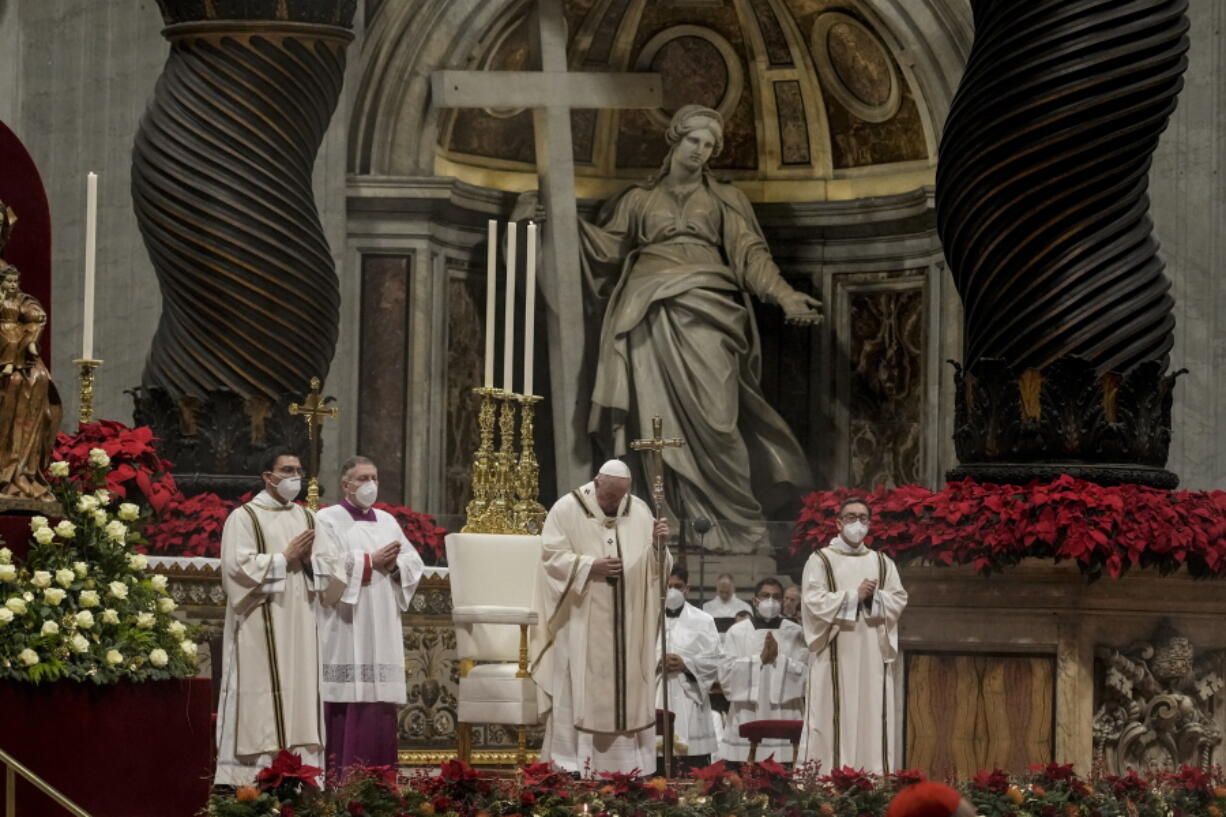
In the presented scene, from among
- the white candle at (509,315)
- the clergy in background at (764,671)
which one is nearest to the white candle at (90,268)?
the white candle at (509,315)

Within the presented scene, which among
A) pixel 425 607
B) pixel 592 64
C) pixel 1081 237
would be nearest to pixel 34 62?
pixel 592 64

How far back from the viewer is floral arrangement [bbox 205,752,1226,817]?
7945mm

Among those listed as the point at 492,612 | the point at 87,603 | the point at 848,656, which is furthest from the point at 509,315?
the point at 87,603

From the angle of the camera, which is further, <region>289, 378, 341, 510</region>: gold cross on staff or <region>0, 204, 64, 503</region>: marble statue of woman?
<region>289, 378, 341, 510</region>: gold cross on staff

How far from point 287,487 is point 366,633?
91 centimetres

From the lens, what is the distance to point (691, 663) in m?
14.0

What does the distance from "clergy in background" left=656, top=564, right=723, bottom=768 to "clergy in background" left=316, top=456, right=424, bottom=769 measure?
2.43 meters

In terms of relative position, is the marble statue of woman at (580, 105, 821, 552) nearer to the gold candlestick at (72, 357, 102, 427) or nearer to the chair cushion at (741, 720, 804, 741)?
the chair cushion at (741, 720, 804, 741)

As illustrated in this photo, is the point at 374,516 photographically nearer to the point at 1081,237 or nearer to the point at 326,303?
the point at 326,303

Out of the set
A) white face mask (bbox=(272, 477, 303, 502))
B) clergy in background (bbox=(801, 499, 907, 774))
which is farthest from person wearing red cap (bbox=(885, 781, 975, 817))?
clergy in background (bbox=(801, 499, 907, 774))

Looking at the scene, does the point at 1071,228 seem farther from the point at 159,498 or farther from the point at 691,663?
the point at 691,663

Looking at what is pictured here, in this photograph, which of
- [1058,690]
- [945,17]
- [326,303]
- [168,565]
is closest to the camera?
[1058,690]

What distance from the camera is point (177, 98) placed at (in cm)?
1220

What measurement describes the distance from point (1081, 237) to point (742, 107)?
6560 mm
